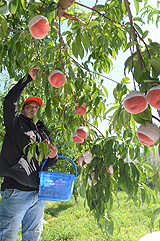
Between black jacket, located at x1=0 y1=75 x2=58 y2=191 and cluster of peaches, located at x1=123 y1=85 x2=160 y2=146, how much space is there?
2.33 ft

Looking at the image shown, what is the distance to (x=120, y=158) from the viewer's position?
1.05 metres

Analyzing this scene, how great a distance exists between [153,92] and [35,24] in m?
0.45

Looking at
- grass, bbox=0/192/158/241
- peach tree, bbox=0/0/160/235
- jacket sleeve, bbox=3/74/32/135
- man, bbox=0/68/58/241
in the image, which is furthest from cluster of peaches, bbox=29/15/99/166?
grass, bbox=0/192/158/241

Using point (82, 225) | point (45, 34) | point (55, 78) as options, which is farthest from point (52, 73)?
point (82, 225)

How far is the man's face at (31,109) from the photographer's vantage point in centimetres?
140

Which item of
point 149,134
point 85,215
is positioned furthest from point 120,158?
point 85,215

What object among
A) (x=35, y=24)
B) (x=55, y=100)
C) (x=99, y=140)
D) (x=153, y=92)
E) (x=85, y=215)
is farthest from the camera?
(x=85, y=215)

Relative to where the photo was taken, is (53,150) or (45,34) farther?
(53,150)

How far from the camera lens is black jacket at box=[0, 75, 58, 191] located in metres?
1.18

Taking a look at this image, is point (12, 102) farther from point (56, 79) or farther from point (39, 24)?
point (39, 24)

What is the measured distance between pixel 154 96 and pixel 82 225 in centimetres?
295

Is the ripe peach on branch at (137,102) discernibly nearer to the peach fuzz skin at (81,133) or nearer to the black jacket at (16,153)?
the peach fuzz skin at (81,133)

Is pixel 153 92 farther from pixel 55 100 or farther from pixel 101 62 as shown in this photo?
pixel 101 62

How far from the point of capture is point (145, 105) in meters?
0.55
